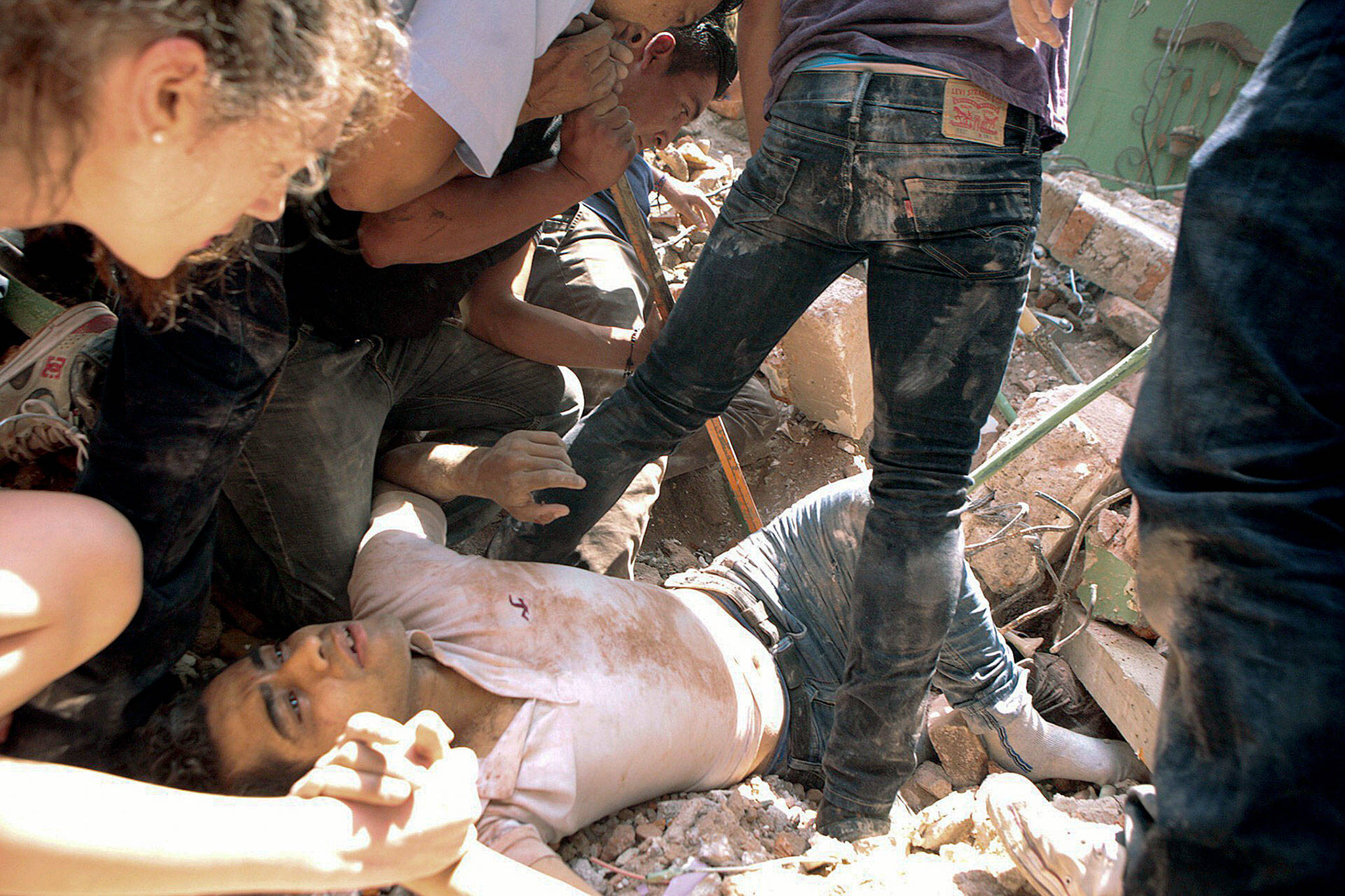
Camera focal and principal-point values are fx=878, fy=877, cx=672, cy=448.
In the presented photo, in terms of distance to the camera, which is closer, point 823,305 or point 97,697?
point 97,697

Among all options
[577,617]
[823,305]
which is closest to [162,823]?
[577,617]

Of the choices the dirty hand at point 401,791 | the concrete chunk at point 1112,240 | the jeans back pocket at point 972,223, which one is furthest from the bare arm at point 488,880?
the concrete chunk at point 1112,240

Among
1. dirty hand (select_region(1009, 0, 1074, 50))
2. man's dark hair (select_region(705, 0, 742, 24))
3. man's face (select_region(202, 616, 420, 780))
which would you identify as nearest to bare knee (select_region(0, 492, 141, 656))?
man's face (select_region(202, 616, 420, 780))

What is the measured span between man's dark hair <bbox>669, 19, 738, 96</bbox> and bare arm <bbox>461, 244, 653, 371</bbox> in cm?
79

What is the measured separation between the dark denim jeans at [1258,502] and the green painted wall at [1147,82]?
7.58m

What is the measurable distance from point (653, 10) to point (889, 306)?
0.75 metres

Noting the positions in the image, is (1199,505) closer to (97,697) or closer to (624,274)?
(97,697)

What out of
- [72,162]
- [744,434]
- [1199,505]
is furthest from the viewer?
[744,434]

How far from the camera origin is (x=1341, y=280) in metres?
0.89

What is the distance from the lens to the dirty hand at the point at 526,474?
6.36ft

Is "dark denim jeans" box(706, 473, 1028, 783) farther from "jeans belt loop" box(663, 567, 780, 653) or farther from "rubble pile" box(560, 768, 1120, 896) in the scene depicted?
"rubble pile" box(560, 768, 1120, 896)

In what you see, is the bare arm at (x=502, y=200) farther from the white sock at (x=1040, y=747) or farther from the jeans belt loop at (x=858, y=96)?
the white sock at (x=1040, y=747)

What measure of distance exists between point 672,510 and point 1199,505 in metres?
2.53

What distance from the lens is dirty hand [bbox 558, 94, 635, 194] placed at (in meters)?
1.80
